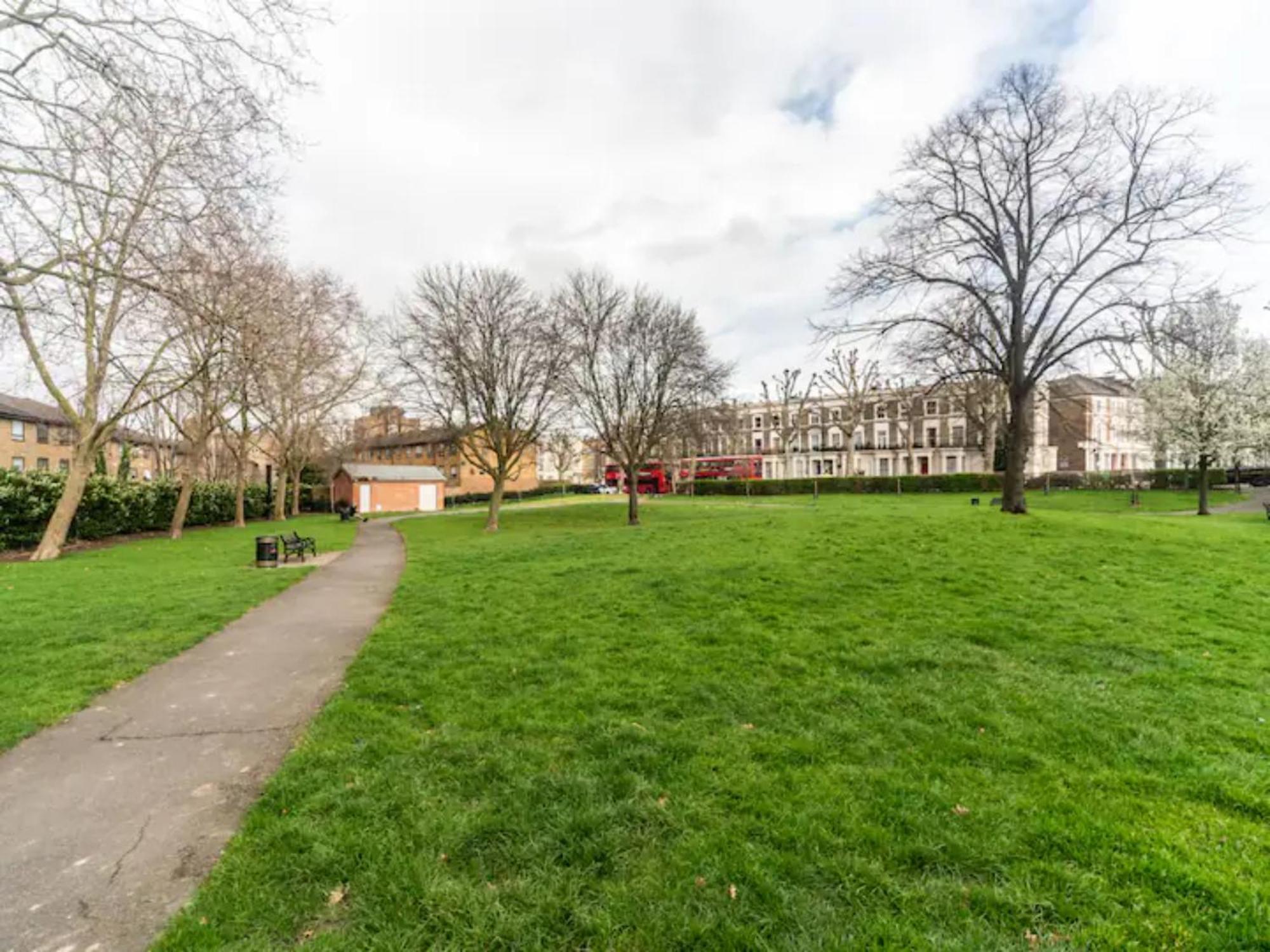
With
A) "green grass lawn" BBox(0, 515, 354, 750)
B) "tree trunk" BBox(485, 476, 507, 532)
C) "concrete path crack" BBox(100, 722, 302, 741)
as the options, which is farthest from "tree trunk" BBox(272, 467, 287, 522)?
"concrete path crack" BBox(100, 722, 302, 741)

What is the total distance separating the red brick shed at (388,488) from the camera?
48.2m

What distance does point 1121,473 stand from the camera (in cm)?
4316

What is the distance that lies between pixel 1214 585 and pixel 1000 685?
7277 millimetres

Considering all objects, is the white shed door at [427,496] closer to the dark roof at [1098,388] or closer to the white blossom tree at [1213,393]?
the white blossom tree at [1213,393]

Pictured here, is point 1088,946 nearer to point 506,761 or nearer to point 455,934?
point 455,934

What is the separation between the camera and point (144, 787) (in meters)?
4.02

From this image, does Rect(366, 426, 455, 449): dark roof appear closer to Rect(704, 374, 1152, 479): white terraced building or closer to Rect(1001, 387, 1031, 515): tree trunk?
Rect(704, 374, 1152, 479): white terraced building

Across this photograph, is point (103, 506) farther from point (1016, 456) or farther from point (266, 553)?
point (1016, 456)

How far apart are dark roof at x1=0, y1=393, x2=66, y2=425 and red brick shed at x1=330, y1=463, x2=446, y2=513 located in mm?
20516

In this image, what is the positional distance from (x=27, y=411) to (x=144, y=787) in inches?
2514

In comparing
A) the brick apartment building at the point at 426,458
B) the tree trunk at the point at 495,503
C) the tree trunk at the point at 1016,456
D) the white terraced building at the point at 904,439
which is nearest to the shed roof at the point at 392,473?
the brick apartment building at the point at 426,458

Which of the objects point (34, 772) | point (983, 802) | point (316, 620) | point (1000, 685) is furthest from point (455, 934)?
point (316, 620)

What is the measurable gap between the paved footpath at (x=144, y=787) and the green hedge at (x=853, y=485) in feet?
139

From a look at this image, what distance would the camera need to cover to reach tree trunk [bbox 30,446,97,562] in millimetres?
17766
